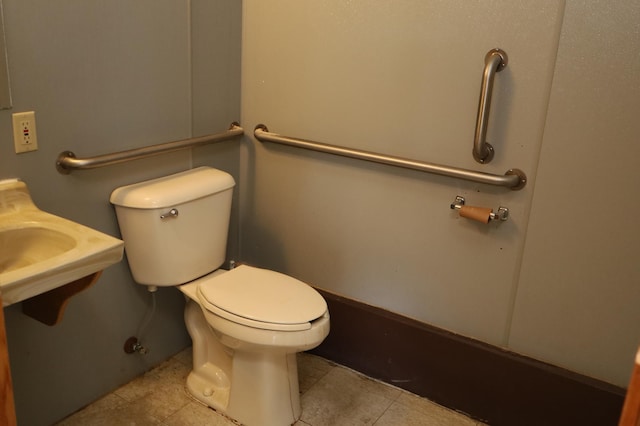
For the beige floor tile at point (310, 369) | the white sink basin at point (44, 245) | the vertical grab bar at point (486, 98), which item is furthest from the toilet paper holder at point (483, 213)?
the white sink basin at point (44, 245)

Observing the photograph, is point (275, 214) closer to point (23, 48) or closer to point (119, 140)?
point (119, 140)

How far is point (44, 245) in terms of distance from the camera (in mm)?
1625

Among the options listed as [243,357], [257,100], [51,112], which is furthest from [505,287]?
[51,112]

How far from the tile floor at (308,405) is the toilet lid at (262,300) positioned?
0.44 meters

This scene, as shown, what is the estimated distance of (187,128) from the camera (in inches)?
85.0

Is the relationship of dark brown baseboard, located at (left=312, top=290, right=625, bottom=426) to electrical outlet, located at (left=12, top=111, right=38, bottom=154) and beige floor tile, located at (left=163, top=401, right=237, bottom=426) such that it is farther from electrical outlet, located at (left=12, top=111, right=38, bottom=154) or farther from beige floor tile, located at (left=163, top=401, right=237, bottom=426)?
electrical outlet, located at (left=12, top=111, right=38, bottom=154)

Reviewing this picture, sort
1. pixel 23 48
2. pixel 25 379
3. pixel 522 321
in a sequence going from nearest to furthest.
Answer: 1. pixel 23 48
2. pixel 25 379
3. pixel 522 321

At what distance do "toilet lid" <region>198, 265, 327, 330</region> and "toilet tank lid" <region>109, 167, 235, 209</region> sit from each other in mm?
296

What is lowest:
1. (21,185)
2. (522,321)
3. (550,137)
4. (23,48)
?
(522,321)

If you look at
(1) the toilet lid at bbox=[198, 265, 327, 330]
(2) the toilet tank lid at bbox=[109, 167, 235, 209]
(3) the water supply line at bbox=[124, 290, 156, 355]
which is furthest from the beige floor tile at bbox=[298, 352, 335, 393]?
(2) the toilet tank lid at bbox=[109, 167, 235, 209]

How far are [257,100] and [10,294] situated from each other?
1.30 meters

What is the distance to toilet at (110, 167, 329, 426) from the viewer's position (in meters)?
1.85

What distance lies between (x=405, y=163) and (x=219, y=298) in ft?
2.47

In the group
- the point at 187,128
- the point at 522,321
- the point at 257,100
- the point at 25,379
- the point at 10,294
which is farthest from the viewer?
the point at 257,100
